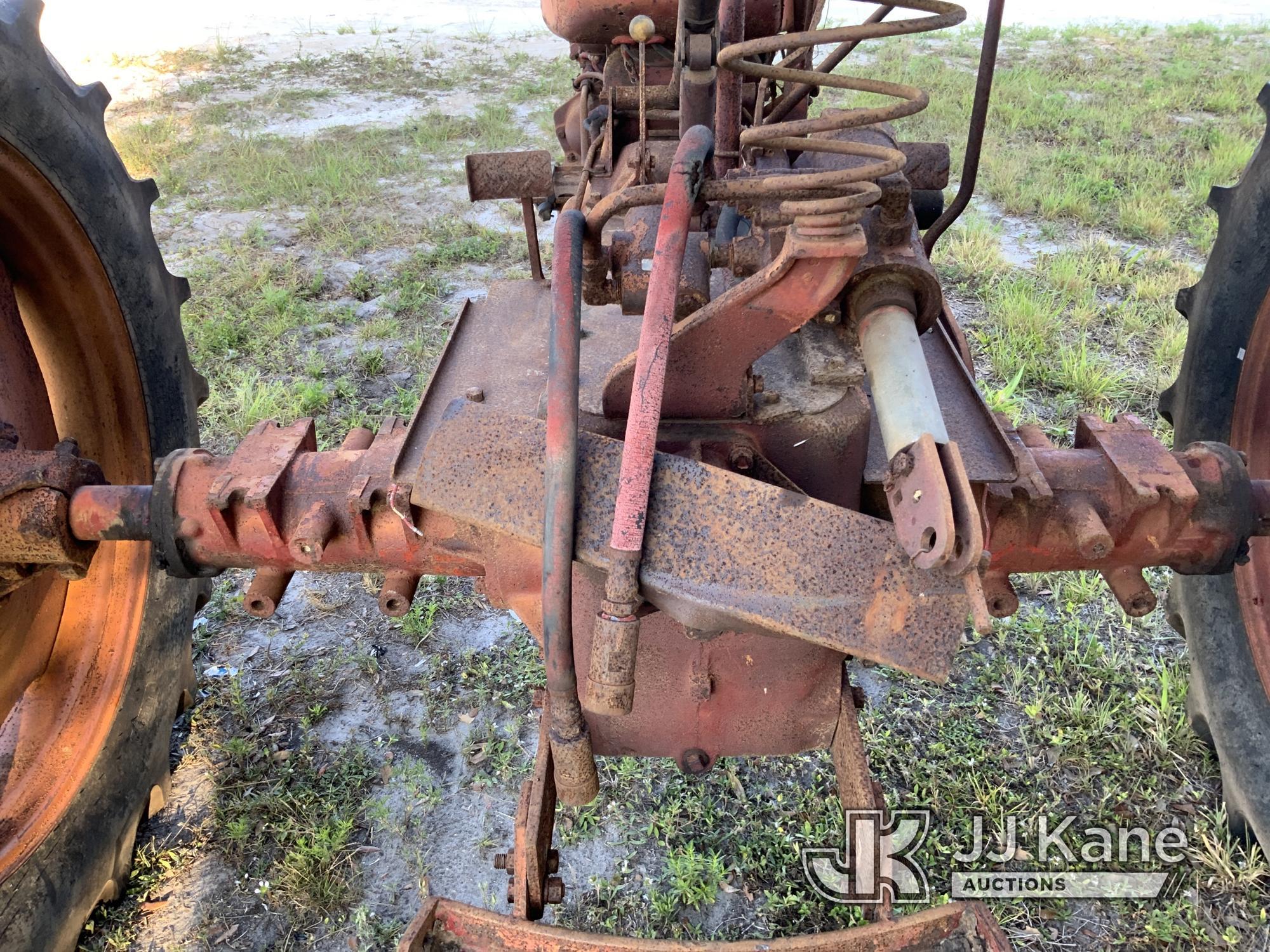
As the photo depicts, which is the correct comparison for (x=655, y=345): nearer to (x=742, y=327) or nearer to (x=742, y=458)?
(x=742, y=327)

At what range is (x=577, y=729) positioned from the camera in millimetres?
1088

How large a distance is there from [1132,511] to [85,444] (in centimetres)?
220

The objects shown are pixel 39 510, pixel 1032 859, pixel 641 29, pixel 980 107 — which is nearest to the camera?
pixel 39 510

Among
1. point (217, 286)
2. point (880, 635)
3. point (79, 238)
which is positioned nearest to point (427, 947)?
point (880, 635)

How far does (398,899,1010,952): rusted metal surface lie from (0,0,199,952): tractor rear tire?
964 millimetres

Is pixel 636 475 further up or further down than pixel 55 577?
further up

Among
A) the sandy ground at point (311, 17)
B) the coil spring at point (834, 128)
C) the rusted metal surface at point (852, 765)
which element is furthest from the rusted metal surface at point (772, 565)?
the sandy ground at point (311, 17)

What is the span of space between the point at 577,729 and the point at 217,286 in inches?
165

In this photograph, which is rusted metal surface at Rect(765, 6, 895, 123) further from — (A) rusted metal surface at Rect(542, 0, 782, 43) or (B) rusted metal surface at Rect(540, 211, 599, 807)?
(B) rusted metal surface at Rect(540, 211, 599, 807)

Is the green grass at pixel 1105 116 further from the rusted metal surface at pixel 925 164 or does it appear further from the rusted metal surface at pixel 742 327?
the rusted metal surface at pixel 742 327

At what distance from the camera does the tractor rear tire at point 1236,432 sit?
1.85m

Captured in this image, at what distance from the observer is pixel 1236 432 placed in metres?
1.99

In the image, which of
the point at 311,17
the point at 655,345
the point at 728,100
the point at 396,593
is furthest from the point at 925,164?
the point at 311,17

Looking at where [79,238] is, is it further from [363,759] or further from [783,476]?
[783,476]
